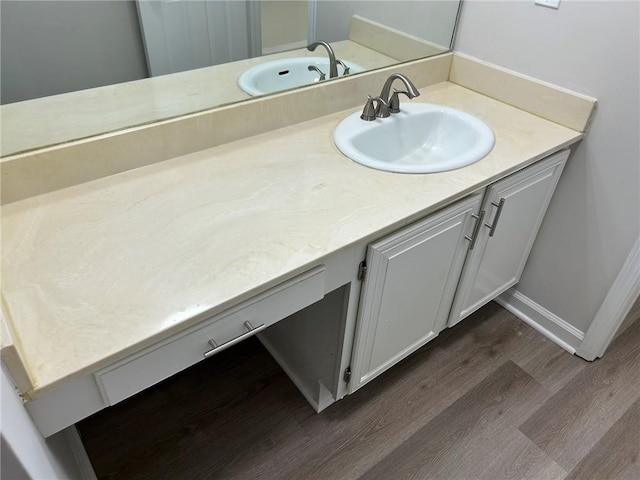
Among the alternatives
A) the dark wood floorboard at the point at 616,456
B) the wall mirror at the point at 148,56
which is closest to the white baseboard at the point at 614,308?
the dark wood floorboard at the point at 616,456

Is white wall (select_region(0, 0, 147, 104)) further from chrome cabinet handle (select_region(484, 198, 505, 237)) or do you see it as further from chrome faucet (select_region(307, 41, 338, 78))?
chrome cabinet handle (select_region(484, 198, 505, 237))

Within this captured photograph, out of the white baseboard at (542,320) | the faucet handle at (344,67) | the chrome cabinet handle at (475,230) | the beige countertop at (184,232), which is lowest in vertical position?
the white baseboard at (542,320)

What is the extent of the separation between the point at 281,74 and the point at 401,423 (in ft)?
3.87

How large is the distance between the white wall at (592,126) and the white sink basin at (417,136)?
11.9 inches

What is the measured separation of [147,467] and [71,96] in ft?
3.51

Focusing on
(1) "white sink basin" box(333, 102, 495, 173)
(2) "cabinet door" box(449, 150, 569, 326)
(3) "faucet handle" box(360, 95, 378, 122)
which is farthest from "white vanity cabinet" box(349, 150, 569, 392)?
(3) "faucet handle" box(360, 95, 378, 122)

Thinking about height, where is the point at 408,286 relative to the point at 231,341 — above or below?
below

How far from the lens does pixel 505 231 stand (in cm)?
158

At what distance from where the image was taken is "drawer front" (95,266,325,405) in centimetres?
85

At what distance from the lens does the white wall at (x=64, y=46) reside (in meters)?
0.98

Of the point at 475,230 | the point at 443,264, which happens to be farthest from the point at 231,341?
the point at 475,230

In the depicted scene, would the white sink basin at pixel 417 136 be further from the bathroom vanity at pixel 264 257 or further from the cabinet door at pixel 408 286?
the cabinet door at pixel 408 286

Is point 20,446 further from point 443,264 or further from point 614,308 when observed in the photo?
point 614,308

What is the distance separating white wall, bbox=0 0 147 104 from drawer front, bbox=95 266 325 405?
64 cm
